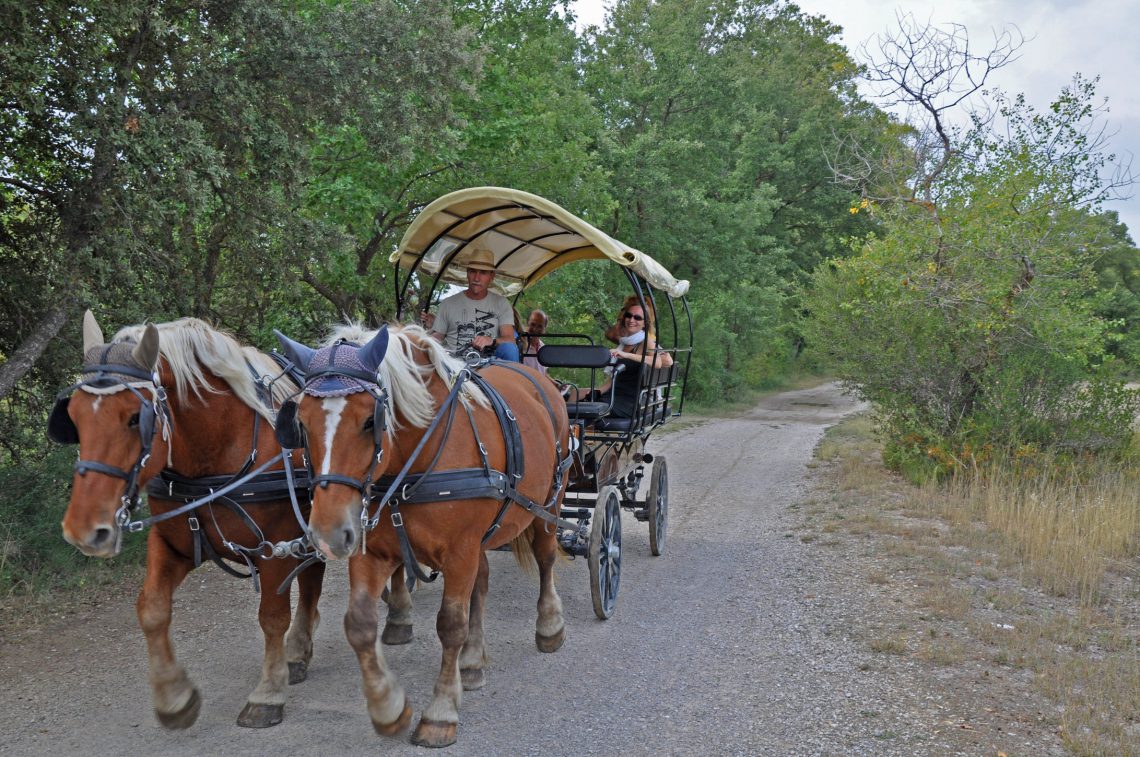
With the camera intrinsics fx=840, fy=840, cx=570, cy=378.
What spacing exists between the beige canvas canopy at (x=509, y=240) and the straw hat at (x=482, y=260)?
232 mm

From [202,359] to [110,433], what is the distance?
68 centimetres

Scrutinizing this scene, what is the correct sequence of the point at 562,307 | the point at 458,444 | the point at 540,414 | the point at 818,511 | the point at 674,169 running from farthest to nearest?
1. the point at 674,169
2. the point at 562,307
3. the point at 818,511
4. the point at 540,414
5. the point at 458,444

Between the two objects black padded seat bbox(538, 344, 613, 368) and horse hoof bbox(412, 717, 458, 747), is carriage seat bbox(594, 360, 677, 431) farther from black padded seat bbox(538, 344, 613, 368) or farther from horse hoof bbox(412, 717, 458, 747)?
horse hoof bbox(412, 717, 458, 747)

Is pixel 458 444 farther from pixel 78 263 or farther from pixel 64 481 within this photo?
pixel 64 481

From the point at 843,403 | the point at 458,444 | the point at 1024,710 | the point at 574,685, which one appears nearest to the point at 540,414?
the point at 458,444

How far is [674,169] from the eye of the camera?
70.1 ft

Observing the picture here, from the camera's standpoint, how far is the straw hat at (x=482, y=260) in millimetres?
6559

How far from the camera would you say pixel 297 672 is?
4.65 m

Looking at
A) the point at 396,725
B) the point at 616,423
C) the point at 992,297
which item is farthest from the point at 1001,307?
the point at 396,725

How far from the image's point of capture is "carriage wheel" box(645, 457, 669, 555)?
292 inches

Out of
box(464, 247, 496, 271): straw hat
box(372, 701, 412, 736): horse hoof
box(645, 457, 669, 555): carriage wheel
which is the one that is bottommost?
box(372, 701, 412, 736): horse hoof

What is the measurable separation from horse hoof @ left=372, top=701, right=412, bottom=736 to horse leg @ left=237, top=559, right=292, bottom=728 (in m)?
0.56

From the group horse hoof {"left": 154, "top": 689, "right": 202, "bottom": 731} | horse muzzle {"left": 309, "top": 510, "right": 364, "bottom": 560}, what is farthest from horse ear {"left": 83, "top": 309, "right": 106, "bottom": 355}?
horse hoof {"left": 154, "top": 689, "right": 202, "bottom": 731}

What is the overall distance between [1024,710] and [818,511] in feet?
17.7
